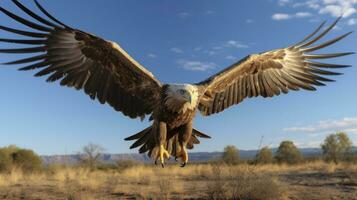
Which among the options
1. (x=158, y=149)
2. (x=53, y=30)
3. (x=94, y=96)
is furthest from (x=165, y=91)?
(x=53, y=30)

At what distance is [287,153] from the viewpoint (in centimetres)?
5241

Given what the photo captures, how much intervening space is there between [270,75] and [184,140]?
3.38 meters

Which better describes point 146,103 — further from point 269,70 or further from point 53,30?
point 269,70

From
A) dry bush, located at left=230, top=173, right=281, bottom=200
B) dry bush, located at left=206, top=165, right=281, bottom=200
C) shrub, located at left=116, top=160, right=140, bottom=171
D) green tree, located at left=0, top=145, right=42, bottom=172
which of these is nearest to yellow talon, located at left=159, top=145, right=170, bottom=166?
dry bush, located at left=206, top=165, right=281, bottom=200

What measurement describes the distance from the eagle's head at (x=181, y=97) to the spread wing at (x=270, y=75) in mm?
1406

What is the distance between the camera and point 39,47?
8.84 metres

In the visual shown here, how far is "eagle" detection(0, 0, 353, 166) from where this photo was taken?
8062 mm

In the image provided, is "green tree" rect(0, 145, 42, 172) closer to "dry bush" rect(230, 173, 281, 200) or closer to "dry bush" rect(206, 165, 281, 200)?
"dry bush" rect(206, 165, 281, 200)

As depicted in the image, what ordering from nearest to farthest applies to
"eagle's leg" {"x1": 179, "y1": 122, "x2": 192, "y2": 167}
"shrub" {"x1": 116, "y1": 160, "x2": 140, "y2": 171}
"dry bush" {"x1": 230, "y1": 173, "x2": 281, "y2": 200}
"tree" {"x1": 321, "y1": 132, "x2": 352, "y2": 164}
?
"eagle's leg" {"x1": 179, "y1": 122, "x2": 192, "y2": 167} < "dry bush" {"x1": 230, "y1": 173, "x2": 281, "y2": 200} < "shrub" {"x1": 116, "y1": 160, "x2": 140, "y2": 171} < "tree" {"x1": 321, "y1": 132, "x2": 352, "y2": 164}

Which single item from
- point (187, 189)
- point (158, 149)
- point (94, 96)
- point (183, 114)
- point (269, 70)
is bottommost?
point (187, 189)

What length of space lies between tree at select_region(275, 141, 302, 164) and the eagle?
4022 cm

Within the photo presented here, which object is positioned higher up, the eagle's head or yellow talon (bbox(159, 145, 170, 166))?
the eagle's head

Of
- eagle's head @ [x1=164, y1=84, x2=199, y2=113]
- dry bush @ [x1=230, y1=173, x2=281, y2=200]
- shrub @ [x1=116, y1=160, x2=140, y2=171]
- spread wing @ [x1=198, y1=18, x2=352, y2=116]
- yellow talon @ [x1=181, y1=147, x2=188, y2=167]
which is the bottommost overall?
dry bush @ [x1=230, y1=173, x2=281, y2=200]

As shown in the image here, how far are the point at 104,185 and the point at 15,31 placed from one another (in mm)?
11607
